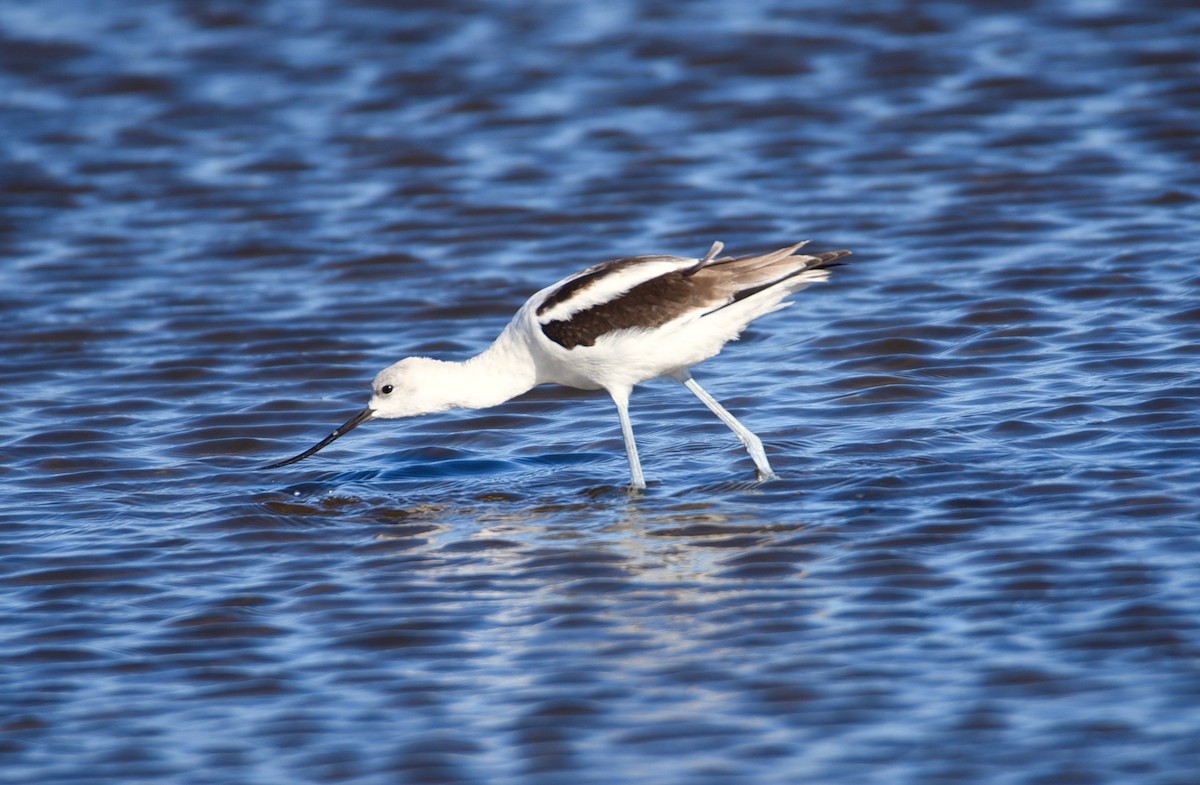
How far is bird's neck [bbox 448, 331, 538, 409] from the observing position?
735 cm

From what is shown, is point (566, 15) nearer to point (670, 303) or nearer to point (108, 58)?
point (108, 58)

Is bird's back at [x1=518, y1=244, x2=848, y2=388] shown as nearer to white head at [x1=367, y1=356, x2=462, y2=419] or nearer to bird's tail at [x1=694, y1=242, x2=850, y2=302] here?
bird's tail at [x1=694, y1=242, x2=850, y2=302]

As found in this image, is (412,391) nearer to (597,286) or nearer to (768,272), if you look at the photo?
(597,286)

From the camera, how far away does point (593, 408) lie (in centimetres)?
863

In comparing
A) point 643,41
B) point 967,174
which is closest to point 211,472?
point 967,174

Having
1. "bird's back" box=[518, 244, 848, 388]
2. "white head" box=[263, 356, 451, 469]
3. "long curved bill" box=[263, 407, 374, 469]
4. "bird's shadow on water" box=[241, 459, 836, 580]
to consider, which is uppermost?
"bird's back" box=[518, 244, 848, 388]

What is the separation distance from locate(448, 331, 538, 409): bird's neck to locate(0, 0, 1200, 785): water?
1.24ft

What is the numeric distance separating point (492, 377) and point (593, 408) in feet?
4.37

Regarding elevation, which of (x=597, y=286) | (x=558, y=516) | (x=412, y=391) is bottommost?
(x=558, y=516)

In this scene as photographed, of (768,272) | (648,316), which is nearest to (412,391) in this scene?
(648,316)

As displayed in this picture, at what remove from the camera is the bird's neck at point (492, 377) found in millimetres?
7352

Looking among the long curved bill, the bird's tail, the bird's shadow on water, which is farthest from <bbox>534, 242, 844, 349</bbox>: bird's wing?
the long curved bill

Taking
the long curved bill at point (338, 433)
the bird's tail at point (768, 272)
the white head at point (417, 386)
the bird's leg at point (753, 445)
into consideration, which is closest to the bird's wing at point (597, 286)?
the bird's tail at point (768, 272)

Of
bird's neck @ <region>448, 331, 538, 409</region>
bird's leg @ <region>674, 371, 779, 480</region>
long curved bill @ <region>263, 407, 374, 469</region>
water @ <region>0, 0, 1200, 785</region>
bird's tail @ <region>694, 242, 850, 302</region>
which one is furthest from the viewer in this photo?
long curved bill @ <region>263, 407, 374, 469</region>
